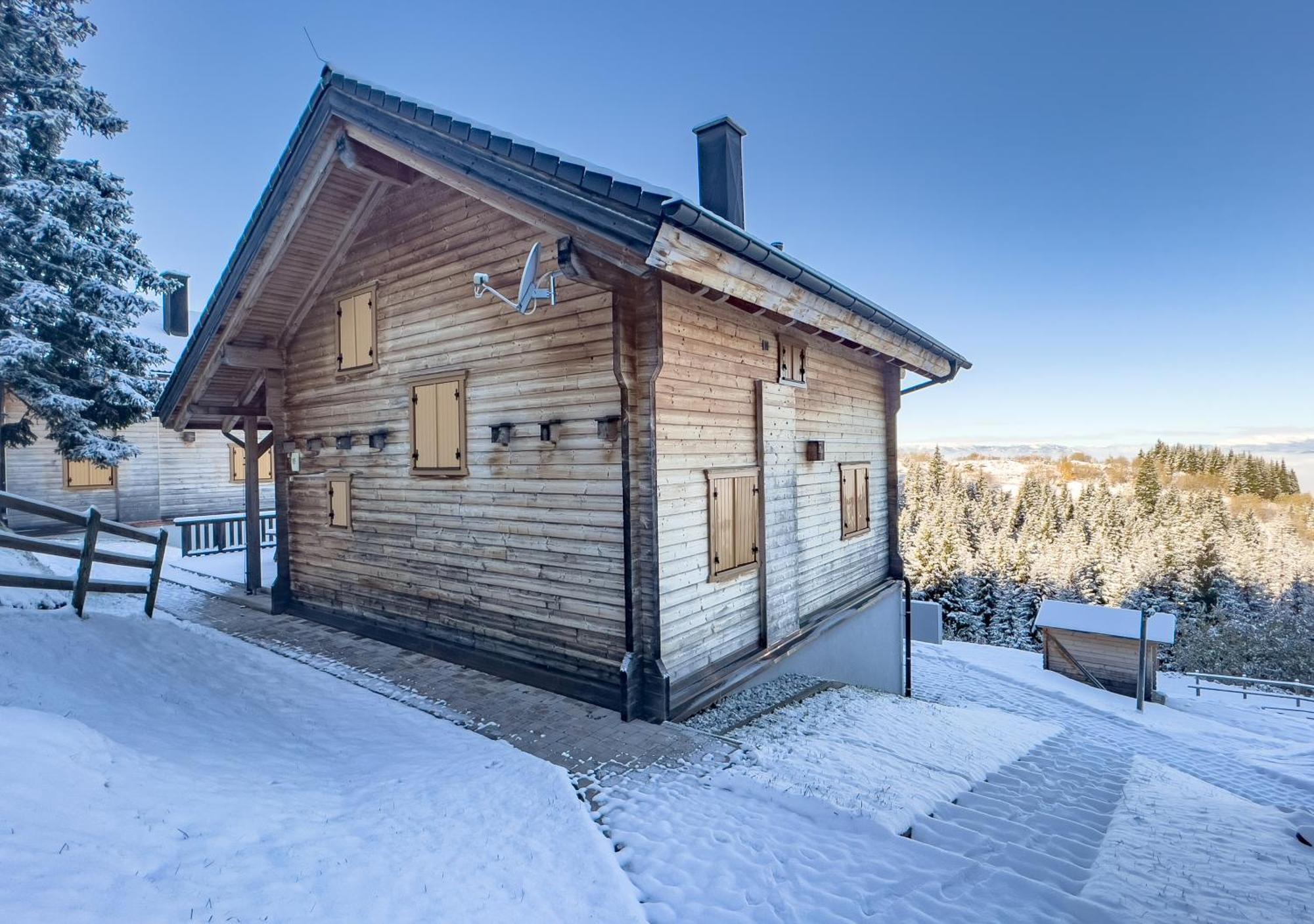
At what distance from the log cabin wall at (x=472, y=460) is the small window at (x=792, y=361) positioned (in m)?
2.82

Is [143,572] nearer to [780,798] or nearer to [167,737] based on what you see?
[167,737]

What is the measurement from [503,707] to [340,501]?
4.28 metres

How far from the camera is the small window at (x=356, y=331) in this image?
7.85 m

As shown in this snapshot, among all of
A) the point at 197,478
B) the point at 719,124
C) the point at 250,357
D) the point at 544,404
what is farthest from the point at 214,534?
the point at 719,124

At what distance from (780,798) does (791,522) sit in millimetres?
4002

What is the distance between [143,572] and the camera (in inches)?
467

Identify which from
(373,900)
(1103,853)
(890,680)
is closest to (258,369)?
(373,900)

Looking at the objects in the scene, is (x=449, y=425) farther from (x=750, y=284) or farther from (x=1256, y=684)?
(x=1256, y=684)

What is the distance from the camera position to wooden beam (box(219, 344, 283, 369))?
8711 mm

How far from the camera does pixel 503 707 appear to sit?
578cm

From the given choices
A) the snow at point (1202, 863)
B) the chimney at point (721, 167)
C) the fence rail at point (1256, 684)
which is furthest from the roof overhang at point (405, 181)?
the fence rail at point (1256, 684)

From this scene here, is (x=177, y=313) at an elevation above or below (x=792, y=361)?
above

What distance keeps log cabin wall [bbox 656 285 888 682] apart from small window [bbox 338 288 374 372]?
4.30m

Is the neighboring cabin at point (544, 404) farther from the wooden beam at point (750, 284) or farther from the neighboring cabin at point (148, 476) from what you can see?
the neighboring cabin at point (148, 476)
